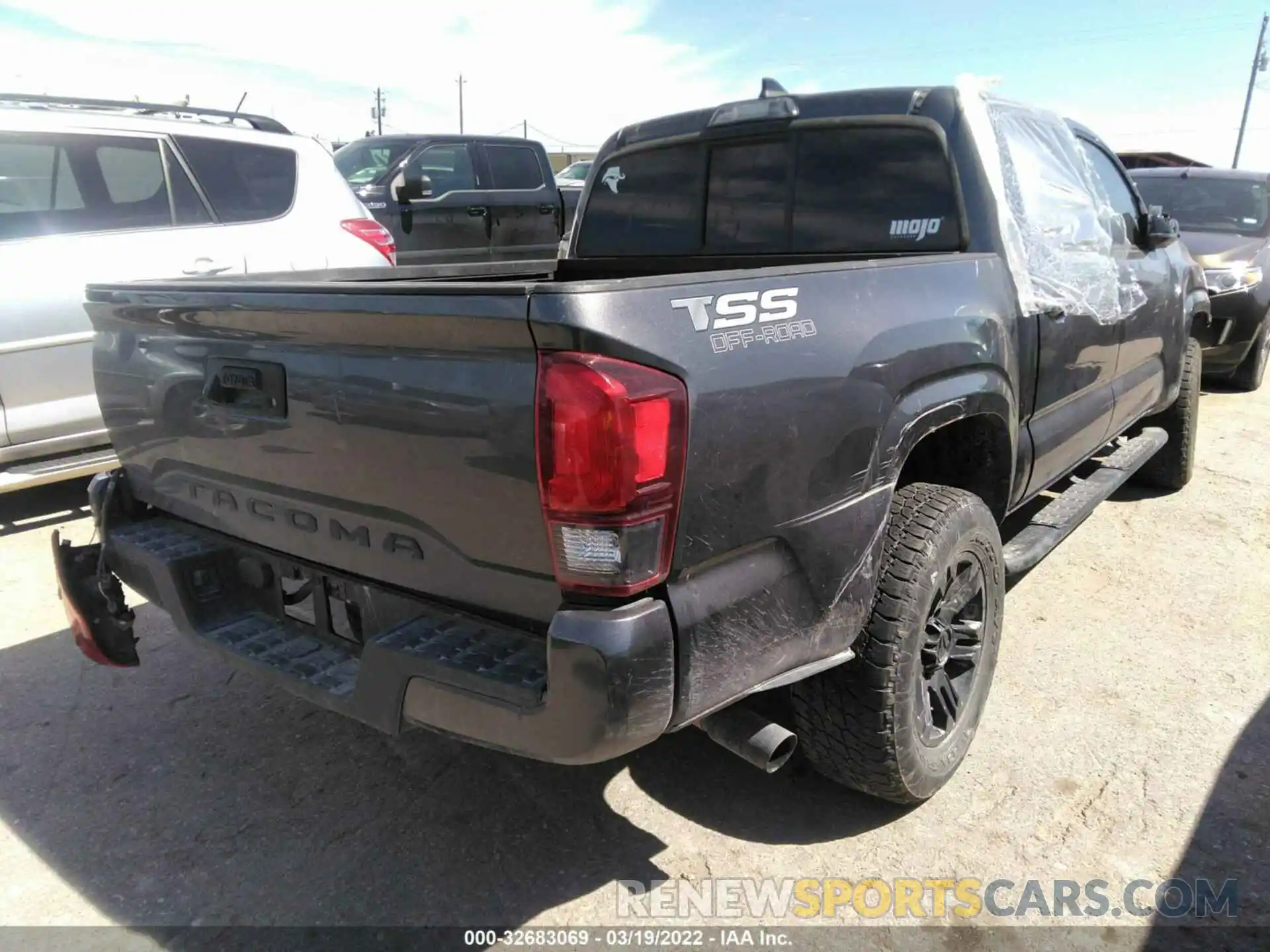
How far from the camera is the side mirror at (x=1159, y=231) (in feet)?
13.3

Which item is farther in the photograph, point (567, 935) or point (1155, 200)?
point (1155, 200)

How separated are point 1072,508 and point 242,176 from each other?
4.72m

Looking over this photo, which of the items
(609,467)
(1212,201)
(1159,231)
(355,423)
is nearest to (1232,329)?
(1212,201)

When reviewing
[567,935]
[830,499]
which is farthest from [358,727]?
[830,499]

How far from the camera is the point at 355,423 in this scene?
198cm

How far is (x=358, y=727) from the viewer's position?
3002 mm

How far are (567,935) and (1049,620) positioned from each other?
2.47 metres

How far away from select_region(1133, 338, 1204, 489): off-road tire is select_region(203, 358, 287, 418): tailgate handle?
466 cm

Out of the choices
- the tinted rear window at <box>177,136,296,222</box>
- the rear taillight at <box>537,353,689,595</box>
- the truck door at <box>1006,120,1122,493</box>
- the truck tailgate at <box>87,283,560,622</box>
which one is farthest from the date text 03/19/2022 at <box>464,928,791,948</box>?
the tinted rear window at <box>177,136,296,222</box>

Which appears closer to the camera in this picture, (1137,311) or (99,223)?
(1137,311)

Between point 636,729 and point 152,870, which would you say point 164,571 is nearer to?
point 152,870

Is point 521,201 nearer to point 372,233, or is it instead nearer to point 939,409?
point 372,233

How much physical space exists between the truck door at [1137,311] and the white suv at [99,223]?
3609mm

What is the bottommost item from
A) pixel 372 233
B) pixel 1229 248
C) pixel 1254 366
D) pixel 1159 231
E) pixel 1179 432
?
pixel 1254 366
